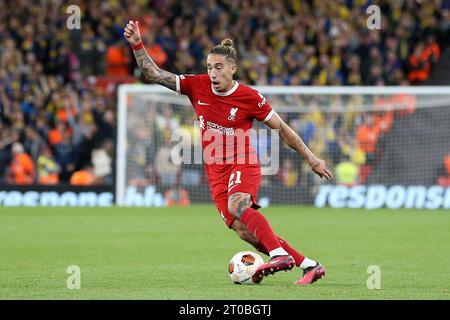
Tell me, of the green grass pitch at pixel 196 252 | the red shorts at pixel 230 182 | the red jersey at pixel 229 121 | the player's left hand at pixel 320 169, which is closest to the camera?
the green grass pitch at pixel 196 252

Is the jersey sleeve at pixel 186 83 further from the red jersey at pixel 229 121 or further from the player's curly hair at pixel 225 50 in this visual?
the player's curly hair at pixel 225 50

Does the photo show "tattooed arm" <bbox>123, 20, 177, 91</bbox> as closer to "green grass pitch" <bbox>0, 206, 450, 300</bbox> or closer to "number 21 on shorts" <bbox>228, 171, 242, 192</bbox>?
"number 21 on shorts" <bbox>228, 171, 242, 192</bbox>

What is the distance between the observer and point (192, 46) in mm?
27375

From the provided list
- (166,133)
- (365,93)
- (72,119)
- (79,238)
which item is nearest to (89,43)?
(72,119)

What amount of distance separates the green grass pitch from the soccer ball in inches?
5.5

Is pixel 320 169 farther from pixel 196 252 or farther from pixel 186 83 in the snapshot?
pixel 196 252

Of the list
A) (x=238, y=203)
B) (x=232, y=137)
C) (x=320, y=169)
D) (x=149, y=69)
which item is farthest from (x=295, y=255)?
(x=149, y=69)

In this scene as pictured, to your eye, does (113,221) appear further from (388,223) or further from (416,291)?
(416,291)

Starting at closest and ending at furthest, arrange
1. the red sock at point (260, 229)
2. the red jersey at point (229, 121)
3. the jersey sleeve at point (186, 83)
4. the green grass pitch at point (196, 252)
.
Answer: the green grass pitch at point (196, 252), the red sock at point (260, 229), the red jersey at point (229, 121), the jersey sleeve at point (186, 83)

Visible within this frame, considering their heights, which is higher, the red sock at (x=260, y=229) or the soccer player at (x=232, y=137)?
the soccer player at (x=232, y=137)

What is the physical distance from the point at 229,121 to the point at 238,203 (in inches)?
33.0

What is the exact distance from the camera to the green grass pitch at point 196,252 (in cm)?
949

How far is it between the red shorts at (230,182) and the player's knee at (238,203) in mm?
52

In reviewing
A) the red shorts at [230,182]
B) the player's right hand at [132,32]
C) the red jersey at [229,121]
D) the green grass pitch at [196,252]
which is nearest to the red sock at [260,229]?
the red shorts at [230,182]
